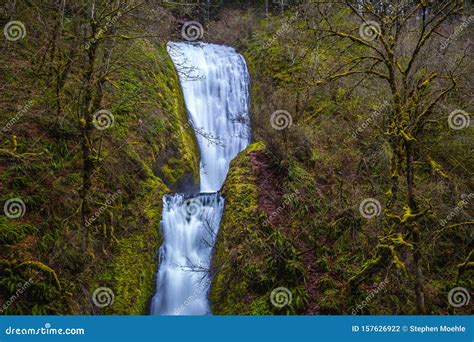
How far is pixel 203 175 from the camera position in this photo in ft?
53.3

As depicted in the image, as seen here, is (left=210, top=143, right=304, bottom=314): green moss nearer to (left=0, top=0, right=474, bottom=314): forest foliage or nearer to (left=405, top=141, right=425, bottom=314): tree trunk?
(left=0, top=0, right=474, bottom=314): forest foliage

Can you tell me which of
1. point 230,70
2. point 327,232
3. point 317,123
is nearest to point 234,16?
point 230,70

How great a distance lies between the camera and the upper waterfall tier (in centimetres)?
1678

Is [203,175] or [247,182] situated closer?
[247,182]

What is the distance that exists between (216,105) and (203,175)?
159 inches

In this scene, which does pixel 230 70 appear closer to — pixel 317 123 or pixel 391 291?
pixel 317 123

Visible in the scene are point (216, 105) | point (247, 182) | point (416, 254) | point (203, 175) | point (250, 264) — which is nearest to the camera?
point (416, 254)

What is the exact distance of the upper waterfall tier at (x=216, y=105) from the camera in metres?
16.8

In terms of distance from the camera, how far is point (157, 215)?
451 inches

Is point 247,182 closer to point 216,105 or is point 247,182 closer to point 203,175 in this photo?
point 203,175

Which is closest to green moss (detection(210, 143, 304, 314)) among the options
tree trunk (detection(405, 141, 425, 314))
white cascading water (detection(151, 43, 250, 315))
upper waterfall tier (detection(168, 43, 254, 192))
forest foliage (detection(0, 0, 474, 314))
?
forest foliage (detection(0, 0, 474, 314))

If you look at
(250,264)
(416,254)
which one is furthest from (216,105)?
(416,254)

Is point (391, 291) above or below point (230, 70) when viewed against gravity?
below

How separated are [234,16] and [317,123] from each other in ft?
44.7
